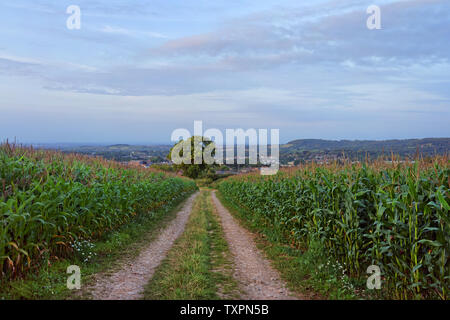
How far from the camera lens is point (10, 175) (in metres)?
8.24

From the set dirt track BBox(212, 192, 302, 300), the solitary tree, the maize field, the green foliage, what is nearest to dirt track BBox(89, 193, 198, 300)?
the maize field

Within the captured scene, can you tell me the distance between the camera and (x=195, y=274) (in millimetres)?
6523

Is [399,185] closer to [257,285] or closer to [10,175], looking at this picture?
[257,285]

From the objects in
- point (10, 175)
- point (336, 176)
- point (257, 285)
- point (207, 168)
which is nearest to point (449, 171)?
point (336, 176)

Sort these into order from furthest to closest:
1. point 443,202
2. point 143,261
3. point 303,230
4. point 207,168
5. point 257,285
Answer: point 207,168
point 303,230
point 143,261
point 257,285
point 443,202

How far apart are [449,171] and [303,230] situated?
4.53m

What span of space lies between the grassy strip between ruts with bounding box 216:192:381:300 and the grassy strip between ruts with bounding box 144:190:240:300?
1.44m

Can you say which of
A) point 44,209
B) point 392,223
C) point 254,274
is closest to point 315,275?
point 254,274

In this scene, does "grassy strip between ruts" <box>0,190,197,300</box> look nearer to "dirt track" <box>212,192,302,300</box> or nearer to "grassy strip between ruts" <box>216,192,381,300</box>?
"dirt track" <box>212,192,302,300</box>

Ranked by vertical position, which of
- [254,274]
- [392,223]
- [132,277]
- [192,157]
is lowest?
[254,274]

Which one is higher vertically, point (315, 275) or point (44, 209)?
point (44, 209)

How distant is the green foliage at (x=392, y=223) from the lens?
16.6 feet

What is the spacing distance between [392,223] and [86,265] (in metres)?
7.17

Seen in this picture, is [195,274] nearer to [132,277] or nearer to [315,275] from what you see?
[132,277]
